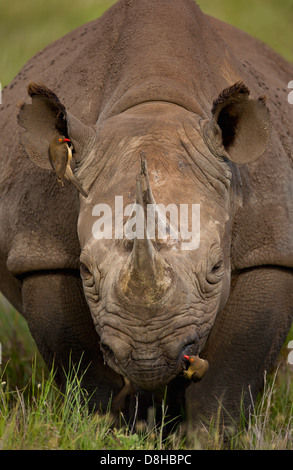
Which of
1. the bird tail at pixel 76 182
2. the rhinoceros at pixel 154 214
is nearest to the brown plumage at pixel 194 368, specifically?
the rhinoceros at pixel 154 214

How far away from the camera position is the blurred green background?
12.4 m

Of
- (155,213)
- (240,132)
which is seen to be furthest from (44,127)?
(155,213)

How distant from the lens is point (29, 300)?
6.27 m

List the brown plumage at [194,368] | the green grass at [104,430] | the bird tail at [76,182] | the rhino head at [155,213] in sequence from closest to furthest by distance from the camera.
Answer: the rhino head at [155,213], the brown plumage at [194,368], the green grass at [104,430], the bird tail at [76,182]

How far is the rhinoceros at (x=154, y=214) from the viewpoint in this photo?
4.98 m

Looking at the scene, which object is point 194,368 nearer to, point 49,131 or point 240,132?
point 240,132

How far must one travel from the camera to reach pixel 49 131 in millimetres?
5762

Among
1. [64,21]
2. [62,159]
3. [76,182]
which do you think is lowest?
[76,182]

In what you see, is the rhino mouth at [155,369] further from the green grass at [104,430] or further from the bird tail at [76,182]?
the bird tail at [76,182]

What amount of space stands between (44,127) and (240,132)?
0.99 m

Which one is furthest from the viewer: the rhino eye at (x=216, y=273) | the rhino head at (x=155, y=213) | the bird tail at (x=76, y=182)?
the bird tail at (x=76, y=182)

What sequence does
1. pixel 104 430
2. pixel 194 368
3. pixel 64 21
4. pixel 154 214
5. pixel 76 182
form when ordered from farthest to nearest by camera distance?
1. pixel 64 21
2. pixel 76 182
3. pixel 104 430
4. pixel 194 368
5. pixel 154 214

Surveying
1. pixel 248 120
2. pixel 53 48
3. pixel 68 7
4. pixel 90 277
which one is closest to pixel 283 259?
pixel 248 120

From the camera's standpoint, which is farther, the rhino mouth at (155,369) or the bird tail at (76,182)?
the bird tail at (76,182)
